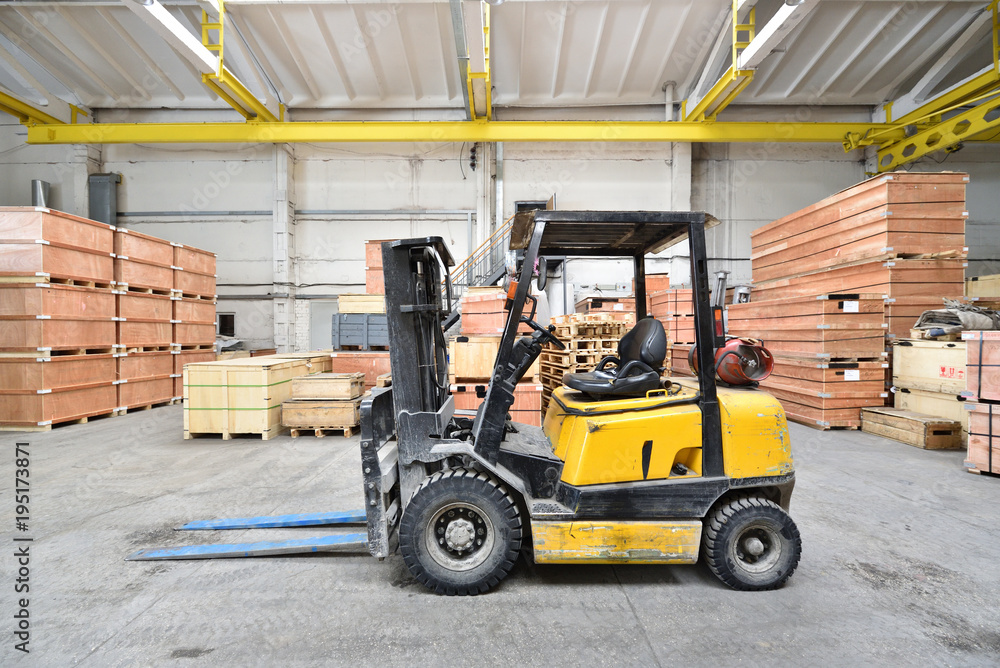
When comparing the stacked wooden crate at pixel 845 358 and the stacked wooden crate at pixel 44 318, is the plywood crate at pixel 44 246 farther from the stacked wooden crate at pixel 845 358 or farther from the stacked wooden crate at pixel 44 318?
the stacked wooden crate at pixel 845 358

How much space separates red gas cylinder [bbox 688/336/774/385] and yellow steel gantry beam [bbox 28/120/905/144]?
10.6 metres

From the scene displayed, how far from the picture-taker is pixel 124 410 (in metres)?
8.80

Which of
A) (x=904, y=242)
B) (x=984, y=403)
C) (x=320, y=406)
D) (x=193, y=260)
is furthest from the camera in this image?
(x=193, y=260)

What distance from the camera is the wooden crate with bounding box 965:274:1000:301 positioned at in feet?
36.5

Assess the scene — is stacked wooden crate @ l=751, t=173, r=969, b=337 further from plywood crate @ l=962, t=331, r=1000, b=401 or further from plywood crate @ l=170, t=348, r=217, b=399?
plywood crate @ l=170, t=348, r=217, b=399

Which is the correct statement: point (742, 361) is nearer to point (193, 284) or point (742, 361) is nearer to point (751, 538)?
point (751, 538)

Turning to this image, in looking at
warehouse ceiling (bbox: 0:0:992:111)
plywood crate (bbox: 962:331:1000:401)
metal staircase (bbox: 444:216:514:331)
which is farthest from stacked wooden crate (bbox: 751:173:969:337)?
metal staircase (bbox: 444:216:514:331)

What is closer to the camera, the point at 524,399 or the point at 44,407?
the point at 524,399

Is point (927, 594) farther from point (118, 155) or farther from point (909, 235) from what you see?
point (118, 155)

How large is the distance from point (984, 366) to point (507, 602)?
648 centimetres

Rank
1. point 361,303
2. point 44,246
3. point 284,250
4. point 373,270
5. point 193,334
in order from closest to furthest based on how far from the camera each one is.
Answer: point 44,246 < point 361,303 < point 373,270 < point 193,334 < point 284,250

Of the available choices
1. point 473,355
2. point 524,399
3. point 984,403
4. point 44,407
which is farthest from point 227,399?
point 984,403

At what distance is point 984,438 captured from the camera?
5094 mm

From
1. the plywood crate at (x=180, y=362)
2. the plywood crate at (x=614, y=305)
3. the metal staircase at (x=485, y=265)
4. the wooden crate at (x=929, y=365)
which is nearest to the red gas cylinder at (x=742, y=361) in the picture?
the wooden crate at (x=929, y=365)
